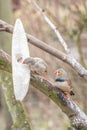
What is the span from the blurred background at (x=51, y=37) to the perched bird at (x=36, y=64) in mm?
357

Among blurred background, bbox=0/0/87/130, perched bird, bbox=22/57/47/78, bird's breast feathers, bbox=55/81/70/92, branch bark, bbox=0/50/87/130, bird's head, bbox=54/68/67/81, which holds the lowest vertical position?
blurred background, bbox=0/0/87/130

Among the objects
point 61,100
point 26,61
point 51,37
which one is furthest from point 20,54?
Result: point 51,37

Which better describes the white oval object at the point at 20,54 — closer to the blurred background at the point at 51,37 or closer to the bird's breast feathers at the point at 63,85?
the bird's breast feathers at the point at 63,85

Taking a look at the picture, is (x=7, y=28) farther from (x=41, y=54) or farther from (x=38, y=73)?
(x=41, y=54)

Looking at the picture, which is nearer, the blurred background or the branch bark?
the branch bark

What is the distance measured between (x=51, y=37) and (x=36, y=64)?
288 cm

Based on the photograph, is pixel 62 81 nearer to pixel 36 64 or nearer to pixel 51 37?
pixel 36 64

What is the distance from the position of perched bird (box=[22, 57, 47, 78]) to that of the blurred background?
0.36 metres

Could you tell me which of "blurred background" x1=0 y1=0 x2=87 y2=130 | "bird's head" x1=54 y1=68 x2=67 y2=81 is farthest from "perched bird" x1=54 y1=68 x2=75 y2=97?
"blurred background" x1=0 y1=0 x2=87 y2=130

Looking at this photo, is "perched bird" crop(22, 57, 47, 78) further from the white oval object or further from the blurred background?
the blurred background

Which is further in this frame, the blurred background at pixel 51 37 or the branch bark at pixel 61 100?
the blurred background at pixel 51 37

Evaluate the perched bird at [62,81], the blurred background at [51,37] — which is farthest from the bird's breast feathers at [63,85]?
the blurred background at [51,37]

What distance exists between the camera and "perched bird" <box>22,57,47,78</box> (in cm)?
56

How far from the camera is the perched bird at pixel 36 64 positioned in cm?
56
